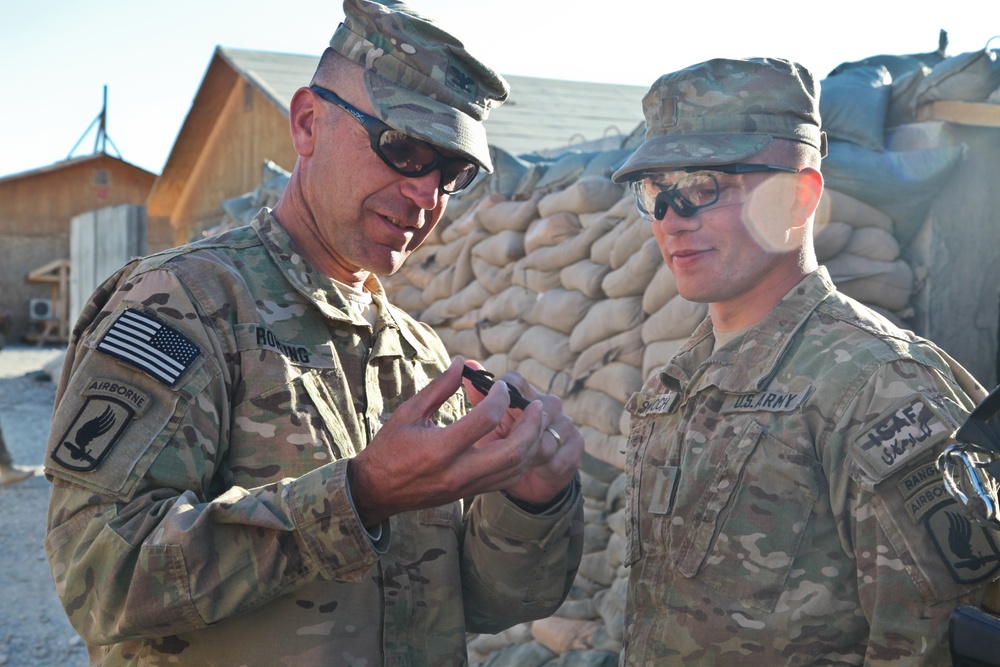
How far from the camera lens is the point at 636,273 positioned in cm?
399

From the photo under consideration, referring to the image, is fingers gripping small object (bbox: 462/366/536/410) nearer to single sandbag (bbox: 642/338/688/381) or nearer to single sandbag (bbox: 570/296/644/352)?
single sandbag (bbox: 642/338/688/381)

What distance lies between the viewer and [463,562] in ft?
6.20

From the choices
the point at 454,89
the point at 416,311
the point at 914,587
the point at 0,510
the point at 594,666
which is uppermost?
the point at 454,89

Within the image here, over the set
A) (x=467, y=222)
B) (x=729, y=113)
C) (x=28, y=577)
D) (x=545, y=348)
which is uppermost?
(x=729, y=113)

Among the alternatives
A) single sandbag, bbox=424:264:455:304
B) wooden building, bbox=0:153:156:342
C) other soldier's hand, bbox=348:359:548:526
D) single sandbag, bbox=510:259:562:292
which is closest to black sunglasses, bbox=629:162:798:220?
other soldier's hand, bbox=348:359:548:526

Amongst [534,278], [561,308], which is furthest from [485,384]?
[534,278]

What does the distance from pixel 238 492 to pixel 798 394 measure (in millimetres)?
991

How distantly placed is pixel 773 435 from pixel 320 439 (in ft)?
2.62

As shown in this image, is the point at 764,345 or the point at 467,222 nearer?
the point at 764,345

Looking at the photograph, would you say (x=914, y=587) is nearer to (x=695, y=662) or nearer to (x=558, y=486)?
(x=695, y=662)

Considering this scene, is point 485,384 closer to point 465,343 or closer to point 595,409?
point 595,409

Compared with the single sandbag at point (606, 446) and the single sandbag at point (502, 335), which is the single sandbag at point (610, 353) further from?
the single sandbag at point (502, 335)

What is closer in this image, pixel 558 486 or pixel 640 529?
pixel 558 486

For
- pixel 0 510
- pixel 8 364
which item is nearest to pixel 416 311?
pixel 0 510
